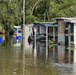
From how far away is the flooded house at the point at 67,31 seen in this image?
35188 millimetres

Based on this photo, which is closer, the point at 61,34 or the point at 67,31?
the point at 67,31

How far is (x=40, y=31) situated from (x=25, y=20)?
10.4 m

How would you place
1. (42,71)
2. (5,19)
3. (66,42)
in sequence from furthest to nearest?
(5,19), (66,42), (42,71)

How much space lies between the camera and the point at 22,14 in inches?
2557

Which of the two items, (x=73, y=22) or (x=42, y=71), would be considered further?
(x=73, y=22)

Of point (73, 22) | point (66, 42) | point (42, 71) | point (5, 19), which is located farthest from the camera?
point (5, 19)

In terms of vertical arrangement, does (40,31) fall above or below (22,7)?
below

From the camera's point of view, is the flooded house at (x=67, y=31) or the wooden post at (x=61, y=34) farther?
the wooden post at (x=61, y=34)

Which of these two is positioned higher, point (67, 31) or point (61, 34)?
point (67, 31)

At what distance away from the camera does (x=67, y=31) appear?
3931cm

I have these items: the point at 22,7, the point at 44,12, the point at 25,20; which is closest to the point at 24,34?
the point at 25,20

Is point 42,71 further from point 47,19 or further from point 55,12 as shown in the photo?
point 47,19

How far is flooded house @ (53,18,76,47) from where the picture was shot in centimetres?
3519

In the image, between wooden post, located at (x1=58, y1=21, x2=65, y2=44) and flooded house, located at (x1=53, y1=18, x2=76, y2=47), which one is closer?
flooded house, located at (x1=53, y1=18, x2=76, y2=47)
